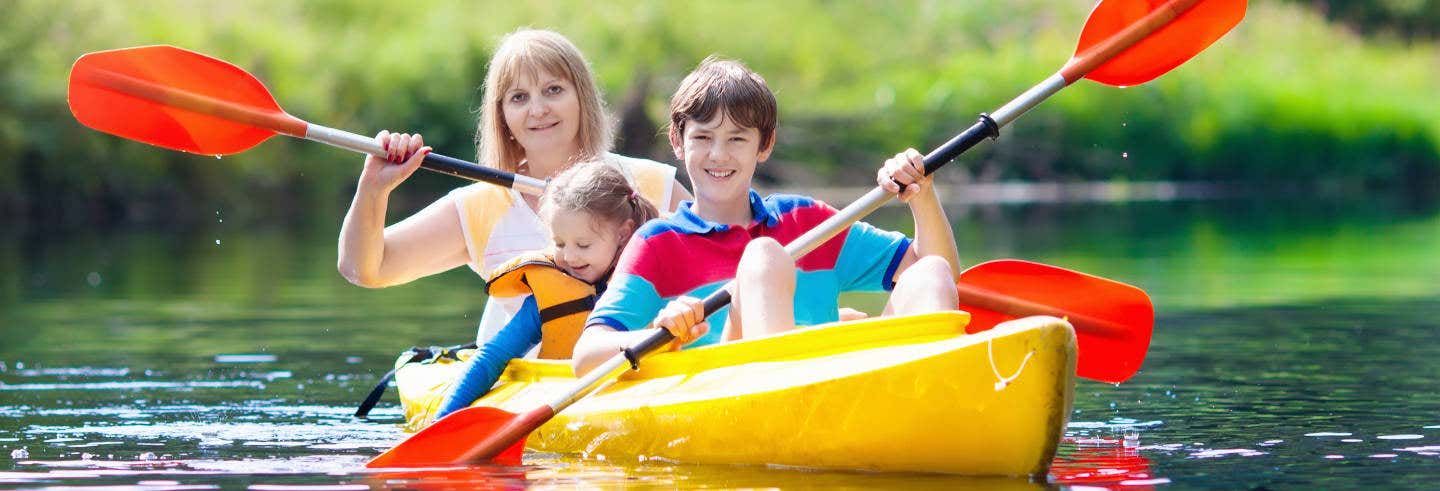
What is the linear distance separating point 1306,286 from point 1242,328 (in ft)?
7.57

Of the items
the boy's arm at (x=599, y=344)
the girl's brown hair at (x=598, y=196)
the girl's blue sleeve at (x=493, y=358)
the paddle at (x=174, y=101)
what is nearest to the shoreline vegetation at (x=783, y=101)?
the paddle at (x=174, y=101)

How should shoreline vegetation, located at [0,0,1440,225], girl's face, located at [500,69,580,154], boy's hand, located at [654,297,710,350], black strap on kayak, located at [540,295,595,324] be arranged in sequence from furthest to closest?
shoreline vegetation, located at [0,0,1440,225] < girl's face, located at [500,69,580,154] < black strap on kayak, located at [540,295,595,324] < boy's hand, located at [654,297,710,350]

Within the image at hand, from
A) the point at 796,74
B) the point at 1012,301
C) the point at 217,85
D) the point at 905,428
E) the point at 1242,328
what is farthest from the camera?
the point at 796,74

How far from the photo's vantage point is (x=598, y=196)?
16.0 ft

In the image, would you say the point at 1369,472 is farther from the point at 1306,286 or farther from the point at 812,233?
the point at 1306,286

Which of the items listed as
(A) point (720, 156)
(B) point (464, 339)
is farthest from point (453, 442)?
(B) point (464, 339)

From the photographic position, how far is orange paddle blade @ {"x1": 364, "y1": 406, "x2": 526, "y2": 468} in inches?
180

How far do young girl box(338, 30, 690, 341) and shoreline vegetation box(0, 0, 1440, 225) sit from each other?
1351 cm

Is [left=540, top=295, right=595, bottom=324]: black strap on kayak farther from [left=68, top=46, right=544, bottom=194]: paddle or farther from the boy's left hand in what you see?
[left=68, top=46, right=544, bottom=194]: paddle

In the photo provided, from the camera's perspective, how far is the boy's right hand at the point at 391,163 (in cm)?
532

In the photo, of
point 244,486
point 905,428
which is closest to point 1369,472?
point 905,428

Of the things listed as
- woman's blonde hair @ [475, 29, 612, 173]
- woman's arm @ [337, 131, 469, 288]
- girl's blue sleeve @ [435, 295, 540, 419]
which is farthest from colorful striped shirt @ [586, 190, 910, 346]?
woman's blonde hair @ [475, 29, 612, 173]

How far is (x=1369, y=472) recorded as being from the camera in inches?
166

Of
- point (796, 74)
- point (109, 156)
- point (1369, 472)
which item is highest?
point (796, 74)
